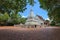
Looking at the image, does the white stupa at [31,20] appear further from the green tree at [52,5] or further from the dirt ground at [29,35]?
the green tree at [52,5]

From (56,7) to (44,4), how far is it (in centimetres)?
86

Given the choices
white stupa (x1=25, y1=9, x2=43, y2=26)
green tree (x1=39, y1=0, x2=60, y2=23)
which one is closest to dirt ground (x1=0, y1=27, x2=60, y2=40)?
green tree (x1=39, y1=0, x2=60, y2=23)

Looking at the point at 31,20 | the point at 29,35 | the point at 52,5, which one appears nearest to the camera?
the point at 52,5

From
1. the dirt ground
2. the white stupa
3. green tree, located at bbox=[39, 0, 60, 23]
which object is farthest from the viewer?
the white stupa

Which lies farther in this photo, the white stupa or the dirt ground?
the white stupa

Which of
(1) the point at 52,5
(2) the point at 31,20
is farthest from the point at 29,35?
(2) the point at 31,20

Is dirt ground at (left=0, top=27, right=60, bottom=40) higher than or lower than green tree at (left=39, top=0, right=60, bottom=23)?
lower

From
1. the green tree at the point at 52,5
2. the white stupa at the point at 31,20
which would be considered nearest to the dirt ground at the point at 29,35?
the green tree at the point at 52,5

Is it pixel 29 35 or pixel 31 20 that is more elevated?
Answer: pixel 31 20

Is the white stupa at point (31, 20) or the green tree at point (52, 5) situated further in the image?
the white stupa at point (31, 20)

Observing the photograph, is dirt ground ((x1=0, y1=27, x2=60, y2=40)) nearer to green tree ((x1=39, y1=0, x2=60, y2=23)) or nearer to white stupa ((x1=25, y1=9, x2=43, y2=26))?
green tree ((x1=39, y1=0, x2=60, y2=23))

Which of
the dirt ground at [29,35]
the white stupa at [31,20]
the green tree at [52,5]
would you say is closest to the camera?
the green tree at [52,5]

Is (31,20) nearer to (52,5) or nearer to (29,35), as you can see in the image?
(29,35)

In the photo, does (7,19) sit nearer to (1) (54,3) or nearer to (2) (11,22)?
(2) (11,22)
